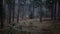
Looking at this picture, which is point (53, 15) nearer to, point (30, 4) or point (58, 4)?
point (58, 4)

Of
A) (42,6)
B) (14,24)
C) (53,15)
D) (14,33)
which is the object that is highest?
(42,6)

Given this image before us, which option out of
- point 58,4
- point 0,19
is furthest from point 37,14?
point 0,19

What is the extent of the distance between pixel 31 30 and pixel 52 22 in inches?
15.5

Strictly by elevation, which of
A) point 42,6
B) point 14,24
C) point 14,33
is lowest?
point 14,33

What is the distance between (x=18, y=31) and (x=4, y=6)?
504 mm

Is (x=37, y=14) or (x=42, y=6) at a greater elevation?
(x=42, y=6)

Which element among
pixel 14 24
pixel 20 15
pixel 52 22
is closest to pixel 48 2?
pixel 52 22

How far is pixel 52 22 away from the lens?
1694mm

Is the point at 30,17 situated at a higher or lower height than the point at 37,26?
higher

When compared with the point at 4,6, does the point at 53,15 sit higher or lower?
lower

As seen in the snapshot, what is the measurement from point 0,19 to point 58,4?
1.05 metres

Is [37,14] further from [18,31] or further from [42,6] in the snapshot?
[18,31]

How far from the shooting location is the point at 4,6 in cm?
170

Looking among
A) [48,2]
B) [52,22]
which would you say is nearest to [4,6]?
[48,2]
